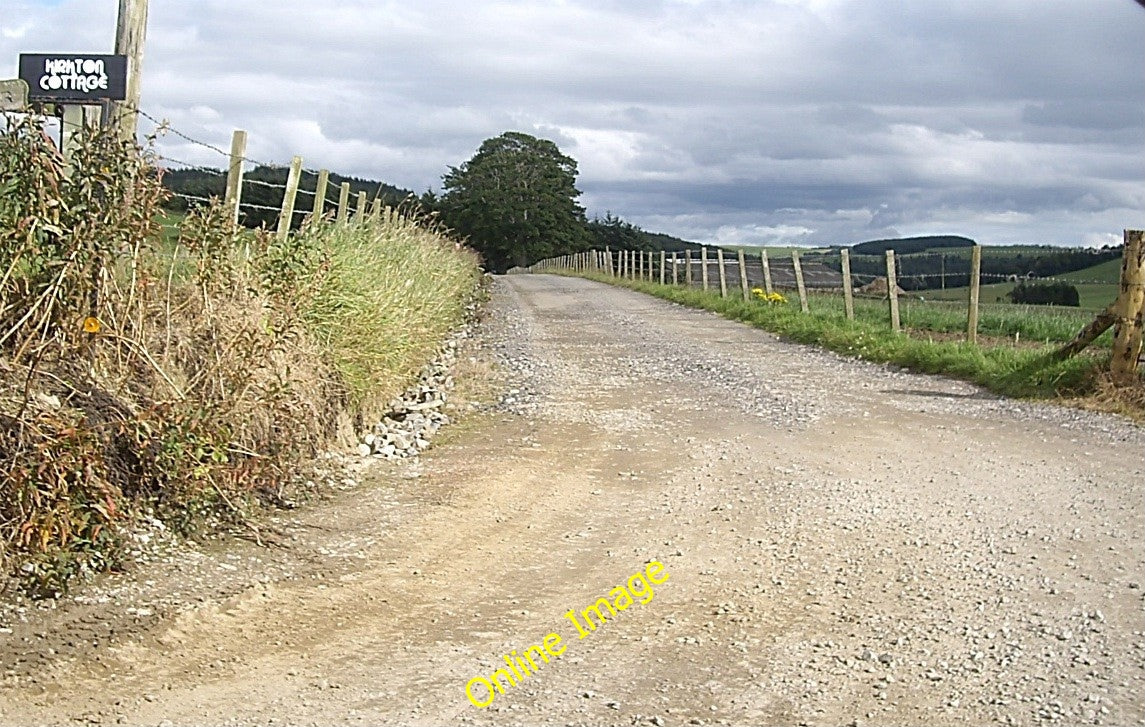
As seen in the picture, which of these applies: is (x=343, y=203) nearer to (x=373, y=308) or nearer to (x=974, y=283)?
(x=373, y=308)

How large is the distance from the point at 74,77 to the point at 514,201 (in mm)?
70675

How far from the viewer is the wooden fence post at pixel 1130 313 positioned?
10625mm

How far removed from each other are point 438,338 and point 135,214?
7.90 meters

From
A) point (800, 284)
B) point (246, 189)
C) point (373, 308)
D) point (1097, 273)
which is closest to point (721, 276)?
point (800, 284)

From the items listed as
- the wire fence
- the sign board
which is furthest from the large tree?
the sign board

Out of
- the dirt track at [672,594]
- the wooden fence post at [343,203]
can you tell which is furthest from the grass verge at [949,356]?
the wooden fence post at [343,203]

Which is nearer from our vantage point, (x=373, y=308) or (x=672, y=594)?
(x=672, y=594)

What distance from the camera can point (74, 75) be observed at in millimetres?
7414

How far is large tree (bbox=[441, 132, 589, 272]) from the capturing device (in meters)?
77.1

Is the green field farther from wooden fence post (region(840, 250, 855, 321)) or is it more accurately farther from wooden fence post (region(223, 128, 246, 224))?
wooden fence post (region(223, 128, 246, 224))

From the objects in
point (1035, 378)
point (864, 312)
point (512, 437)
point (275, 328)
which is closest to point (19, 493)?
point (275, 328)

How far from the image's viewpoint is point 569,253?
7900 centimetres

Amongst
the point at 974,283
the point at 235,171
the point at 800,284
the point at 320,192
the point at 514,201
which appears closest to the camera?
the point at 235,171

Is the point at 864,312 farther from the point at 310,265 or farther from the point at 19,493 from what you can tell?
the point at 19,493
